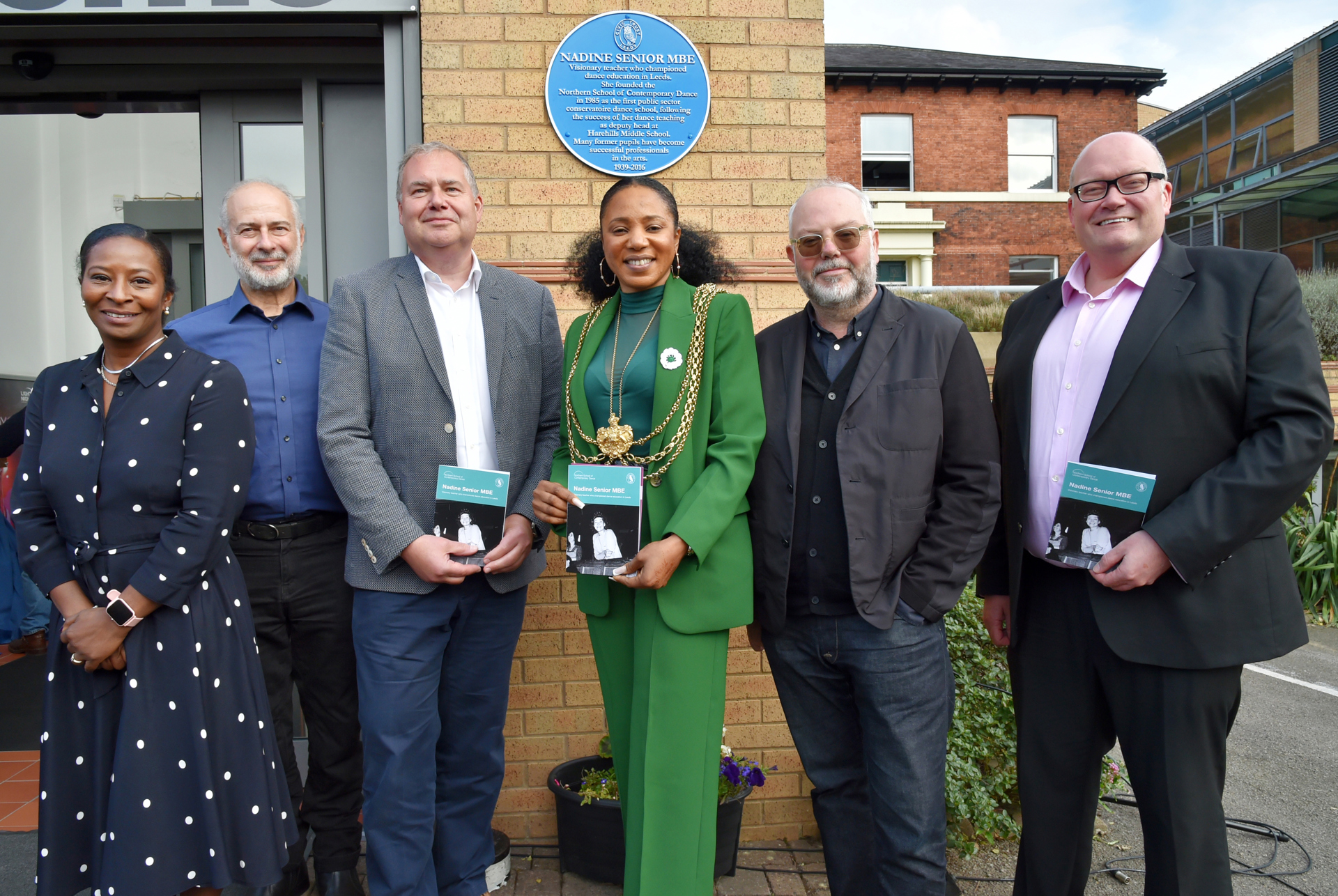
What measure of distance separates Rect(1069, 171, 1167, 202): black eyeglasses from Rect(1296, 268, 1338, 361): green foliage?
38.8 ft

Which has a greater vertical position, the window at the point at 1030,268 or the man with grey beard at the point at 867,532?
the window at the point at 1030,268

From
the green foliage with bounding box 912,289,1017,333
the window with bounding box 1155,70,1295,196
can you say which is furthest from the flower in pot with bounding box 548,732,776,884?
the window with bounding box 1155,70,1295,196

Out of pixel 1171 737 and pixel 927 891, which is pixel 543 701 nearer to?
pixel 927 891

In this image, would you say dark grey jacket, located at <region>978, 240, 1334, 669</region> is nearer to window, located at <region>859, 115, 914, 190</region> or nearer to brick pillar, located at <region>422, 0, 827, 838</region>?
brick pillar, located at <region>422, 0, 827, 838</region>

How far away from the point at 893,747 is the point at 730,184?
2384 millimetres

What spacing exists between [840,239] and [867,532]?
0.84 meters

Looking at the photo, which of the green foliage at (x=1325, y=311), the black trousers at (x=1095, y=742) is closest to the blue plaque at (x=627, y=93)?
the black trousers at (x=1095, y=742)

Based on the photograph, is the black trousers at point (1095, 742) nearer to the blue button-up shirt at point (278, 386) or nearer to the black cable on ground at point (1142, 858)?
the black cable on ground at point (1142, 858)

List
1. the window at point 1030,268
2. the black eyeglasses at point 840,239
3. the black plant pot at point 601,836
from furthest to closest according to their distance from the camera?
the window at point 1030,268, the black plant pot at point 601,836, the black eyeglasses at point 840,239

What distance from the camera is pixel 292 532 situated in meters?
2.95

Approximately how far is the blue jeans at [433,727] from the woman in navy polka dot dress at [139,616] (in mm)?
325

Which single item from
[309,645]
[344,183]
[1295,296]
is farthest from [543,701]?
[1295,296]

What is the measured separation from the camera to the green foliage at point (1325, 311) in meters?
12.2

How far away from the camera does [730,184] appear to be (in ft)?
12.2
